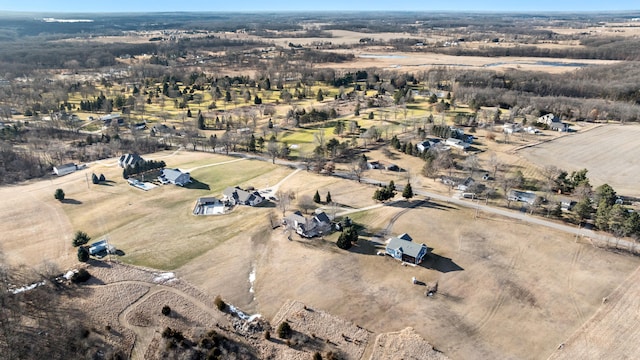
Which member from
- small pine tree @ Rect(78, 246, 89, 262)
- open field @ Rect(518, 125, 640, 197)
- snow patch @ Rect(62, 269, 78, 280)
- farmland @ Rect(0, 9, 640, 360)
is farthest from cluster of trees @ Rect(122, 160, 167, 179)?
open field @ Rect(518, 125, 640, 197)

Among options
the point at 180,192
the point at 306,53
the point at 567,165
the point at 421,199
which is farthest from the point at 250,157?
the point at 306,53

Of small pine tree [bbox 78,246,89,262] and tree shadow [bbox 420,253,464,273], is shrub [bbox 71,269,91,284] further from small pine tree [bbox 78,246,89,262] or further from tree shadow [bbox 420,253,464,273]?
tree shadow [bbox 420,253,464,273]

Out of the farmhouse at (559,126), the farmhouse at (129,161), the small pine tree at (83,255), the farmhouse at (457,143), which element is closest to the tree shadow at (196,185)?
the farmhouse at (129,161)

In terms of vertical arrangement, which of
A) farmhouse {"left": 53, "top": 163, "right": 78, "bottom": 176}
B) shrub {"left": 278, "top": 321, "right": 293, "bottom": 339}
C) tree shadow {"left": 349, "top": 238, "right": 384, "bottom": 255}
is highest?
farmhouse {"left": 53, "top": 163, "right": 78, "bottom": 176}

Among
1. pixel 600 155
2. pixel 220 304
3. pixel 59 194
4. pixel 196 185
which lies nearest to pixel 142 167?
pixel 196 185

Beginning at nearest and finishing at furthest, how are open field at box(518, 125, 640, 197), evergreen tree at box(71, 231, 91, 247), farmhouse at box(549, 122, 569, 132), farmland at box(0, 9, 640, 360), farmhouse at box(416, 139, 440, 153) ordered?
farmland at box(0, 9, 640, 360)
evergreen tree at box(71, 231, 91, 247)
open field at box(518, 125, 640, 197)
farmhouse at box(416, 139, 440, 153)
farmhouse at box(549, 122, 569, 132)

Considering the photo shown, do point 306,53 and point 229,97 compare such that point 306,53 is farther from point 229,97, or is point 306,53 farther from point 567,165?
point 567,165

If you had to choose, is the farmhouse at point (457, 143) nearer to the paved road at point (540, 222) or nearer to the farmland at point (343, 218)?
the farmland at point (343, 218)
